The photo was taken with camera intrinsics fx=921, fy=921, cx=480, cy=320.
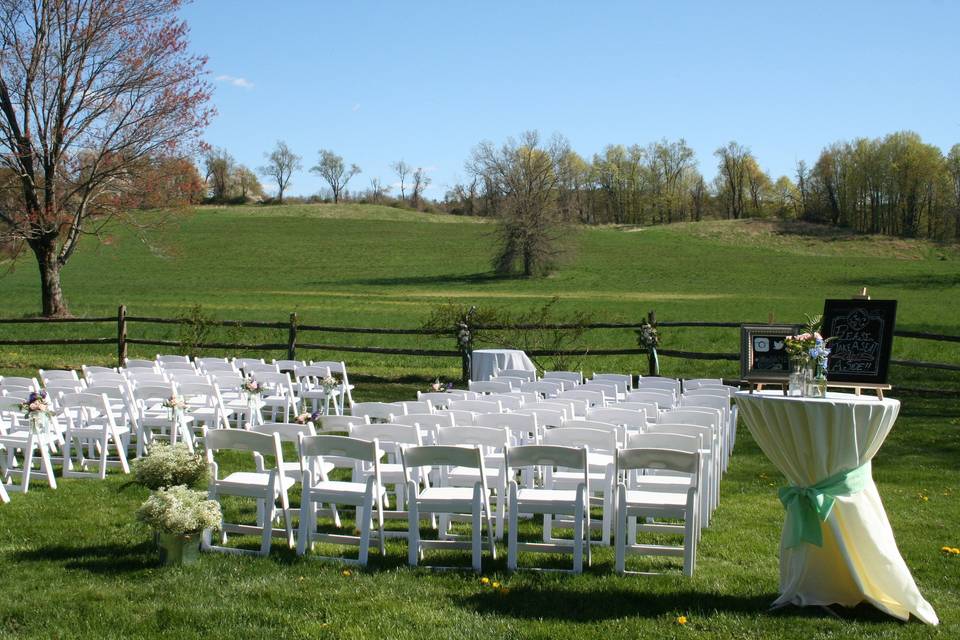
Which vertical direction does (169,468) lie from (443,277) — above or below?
below

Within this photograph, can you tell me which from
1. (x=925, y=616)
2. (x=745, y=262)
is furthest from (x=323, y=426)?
(x=745, y=262)

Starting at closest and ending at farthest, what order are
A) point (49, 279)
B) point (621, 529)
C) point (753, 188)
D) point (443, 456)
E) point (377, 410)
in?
point (621, 529) → point (443, 456) → point (377, 410) → point (49, 279) → point (753, 188)

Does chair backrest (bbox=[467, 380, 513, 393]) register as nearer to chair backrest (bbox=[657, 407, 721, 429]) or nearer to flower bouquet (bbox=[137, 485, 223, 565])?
chair backrest (bbox=[657, 407, 721, 429])

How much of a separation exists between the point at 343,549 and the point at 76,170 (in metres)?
20.5

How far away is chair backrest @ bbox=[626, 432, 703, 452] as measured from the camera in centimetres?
636

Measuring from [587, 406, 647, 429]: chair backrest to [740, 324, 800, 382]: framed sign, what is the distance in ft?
4.92

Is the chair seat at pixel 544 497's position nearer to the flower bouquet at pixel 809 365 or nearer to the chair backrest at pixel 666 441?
the chair backrest at pixel 666 441

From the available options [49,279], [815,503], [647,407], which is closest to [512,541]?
[815,503]

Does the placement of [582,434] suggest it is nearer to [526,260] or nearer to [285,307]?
[285,307]

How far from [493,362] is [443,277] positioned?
3706 centimetres

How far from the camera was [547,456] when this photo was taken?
229 inches

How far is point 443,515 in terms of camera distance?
21.8 feet

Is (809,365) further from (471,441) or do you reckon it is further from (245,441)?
(245,441)

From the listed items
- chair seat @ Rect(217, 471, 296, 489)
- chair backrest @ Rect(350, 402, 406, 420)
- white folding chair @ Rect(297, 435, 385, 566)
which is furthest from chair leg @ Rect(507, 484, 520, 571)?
chair backrest @ Rect(350, 402, 406, 420)
